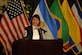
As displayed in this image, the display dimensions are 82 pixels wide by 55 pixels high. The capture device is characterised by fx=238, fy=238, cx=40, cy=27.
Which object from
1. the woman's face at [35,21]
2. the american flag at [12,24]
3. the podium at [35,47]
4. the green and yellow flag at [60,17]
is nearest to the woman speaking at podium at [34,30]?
the woman's face at [35,21]

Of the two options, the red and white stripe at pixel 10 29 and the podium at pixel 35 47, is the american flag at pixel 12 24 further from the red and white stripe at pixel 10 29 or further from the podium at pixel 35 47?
the podium at pixel 35 47

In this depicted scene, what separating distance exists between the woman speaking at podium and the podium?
58 cm

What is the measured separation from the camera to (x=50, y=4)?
21.4ft

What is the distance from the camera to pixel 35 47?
13.4ft

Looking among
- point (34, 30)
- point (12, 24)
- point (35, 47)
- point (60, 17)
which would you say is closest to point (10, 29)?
point (12, 24)

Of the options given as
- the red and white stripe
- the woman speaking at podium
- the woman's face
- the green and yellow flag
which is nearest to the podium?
the red and white stripe

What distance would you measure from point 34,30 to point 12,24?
0.46 meters

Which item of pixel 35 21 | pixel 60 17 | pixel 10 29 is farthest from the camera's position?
pixel 60 17

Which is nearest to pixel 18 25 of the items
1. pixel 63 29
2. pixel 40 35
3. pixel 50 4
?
pixel 40 35

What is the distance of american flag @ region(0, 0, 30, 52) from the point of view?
457 centimetres

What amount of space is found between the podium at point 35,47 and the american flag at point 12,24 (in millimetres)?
414

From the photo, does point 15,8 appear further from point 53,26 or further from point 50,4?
point 50,4

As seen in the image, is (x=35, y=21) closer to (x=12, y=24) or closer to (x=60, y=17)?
(x=12, y=24)

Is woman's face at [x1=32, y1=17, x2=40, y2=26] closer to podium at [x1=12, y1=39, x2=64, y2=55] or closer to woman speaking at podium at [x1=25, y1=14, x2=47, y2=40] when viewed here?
woman speaking at podium at [x1=25, y1=14, x2=47, y2=40]
